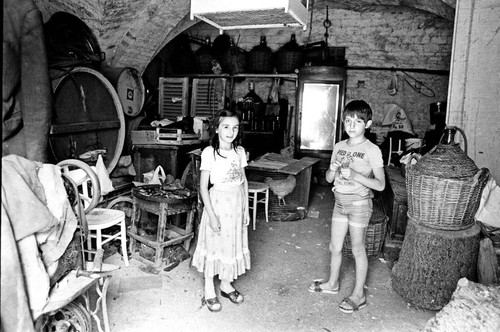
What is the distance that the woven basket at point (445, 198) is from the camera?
312cm

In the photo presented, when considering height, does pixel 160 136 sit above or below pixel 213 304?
above

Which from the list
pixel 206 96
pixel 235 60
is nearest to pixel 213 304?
pixel 206 96

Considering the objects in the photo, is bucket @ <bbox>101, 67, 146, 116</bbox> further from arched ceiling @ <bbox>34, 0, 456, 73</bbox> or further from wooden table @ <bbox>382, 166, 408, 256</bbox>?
wooden table @ <bbox>382, 166, 408, 256</bbox>

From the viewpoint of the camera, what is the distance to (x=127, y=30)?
5.55m

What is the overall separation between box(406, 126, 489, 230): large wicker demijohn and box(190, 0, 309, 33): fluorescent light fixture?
1.47m

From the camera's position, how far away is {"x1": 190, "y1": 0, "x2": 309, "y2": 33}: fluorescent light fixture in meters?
2.54

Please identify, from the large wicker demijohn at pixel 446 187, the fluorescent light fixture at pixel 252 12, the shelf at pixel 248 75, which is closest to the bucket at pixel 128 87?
the shelf at pixel 248 75

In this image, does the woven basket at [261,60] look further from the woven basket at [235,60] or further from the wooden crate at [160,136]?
the wooden crate at [160,136]

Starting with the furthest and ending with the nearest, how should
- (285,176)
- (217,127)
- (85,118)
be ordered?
1. (285,176)
2. (85,118)
3. (217,127)

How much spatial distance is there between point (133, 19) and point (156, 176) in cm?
216

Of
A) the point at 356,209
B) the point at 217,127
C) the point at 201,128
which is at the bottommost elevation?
the point at 356,209

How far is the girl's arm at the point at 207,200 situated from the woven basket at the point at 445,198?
1.59 meters

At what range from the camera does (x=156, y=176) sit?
4.87 meters

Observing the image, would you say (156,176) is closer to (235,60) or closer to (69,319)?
(69,319)
